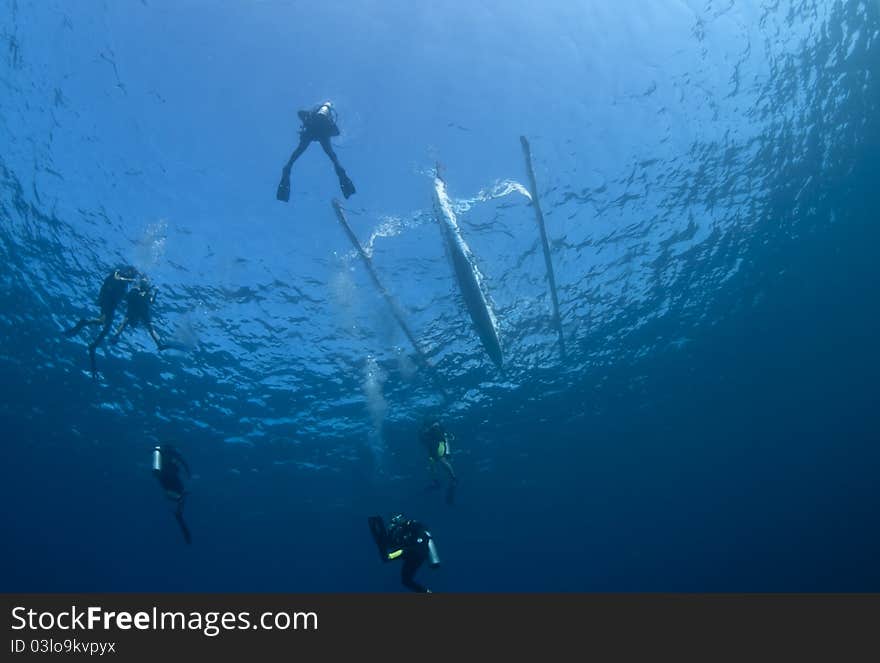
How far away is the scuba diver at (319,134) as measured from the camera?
25.5 ft

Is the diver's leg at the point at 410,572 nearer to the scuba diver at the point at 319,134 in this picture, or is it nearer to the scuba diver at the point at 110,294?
the scuba diver at the point at 319,134

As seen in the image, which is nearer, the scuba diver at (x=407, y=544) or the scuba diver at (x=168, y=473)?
the scuba diver at (x=407, y=544)

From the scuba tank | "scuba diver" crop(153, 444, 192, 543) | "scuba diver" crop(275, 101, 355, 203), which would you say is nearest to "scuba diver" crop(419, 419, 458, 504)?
the scuba tank

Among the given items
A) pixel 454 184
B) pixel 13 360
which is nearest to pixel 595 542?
pixel 454 184

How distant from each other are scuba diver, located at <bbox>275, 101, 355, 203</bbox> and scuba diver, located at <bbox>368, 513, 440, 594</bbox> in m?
5.46

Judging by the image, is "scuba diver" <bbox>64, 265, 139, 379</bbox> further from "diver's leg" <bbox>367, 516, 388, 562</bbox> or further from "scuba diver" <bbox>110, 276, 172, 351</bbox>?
"diver's leg" <bbox>367, 516, 388, 562</bbox>

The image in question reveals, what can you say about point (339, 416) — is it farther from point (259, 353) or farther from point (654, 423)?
point (654, 423)

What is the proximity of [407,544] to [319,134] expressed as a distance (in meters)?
7.29

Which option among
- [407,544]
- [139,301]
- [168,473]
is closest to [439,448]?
[407,544]

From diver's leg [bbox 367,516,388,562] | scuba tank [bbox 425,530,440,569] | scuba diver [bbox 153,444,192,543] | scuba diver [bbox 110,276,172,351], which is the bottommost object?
scuba tank [bbox 425,530,440,569]

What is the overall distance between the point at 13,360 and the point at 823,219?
34.1 metres

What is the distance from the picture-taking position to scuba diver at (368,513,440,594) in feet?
24.8

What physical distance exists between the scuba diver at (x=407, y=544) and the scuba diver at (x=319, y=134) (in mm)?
5464


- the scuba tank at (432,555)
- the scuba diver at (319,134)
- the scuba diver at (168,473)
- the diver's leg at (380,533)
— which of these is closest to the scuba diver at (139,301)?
the scuba diver at (168,473)
